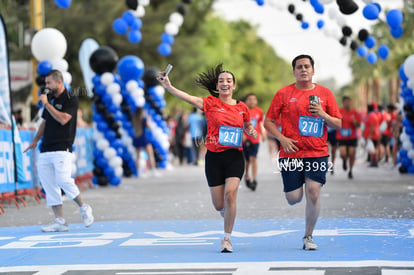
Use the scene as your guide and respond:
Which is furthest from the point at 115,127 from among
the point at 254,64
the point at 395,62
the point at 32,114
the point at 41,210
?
the point at 254,64

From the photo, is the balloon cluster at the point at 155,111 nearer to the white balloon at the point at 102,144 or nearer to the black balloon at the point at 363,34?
the white balloon at the point at 102,144

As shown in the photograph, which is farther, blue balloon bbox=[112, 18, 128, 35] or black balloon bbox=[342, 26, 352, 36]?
blue balloon bbox=[112, 18, 128, 35]

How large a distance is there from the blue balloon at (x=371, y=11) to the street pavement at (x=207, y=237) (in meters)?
3.25

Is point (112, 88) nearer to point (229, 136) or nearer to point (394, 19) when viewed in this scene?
Result: point (394, 19)

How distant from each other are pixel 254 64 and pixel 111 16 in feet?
183

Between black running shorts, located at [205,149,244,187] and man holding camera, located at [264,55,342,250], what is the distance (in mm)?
420

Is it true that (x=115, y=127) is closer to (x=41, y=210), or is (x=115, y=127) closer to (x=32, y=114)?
(x=32, y=114)

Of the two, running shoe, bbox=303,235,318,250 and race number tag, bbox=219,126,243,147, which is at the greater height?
race number tag, bbox=219,126,243,147

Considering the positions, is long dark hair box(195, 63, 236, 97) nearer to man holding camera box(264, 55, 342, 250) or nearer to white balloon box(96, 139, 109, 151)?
man holding camera box(264, 55, 342, 250)

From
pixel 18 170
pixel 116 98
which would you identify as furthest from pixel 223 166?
pixel 116 98

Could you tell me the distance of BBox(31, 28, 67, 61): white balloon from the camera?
15.2 meters

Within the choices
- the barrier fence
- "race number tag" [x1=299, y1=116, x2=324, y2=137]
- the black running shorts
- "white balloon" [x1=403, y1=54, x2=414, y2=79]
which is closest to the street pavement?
the barrier fence

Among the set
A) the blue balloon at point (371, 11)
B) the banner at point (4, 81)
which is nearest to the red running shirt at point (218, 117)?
the banner at point (4, 81)

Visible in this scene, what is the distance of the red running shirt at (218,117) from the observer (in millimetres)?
7961
